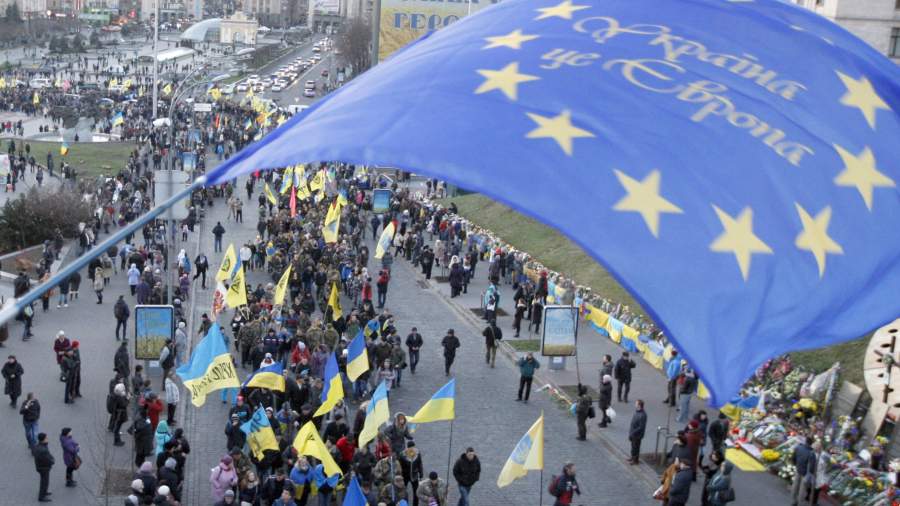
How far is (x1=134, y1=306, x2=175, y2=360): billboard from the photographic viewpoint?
2419cm

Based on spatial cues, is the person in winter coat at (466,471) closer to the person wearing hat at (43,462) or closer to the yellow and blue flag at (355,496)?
the yellow and blue flag at (355,496)

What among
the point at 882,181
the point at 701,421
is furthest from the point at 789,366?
the point at 882,181

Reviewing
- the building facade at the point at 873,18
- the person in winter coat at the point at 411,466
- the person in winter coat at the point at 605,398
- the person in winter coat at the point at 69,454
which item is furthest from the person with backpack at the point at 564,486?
the building facade at the point at 873,18

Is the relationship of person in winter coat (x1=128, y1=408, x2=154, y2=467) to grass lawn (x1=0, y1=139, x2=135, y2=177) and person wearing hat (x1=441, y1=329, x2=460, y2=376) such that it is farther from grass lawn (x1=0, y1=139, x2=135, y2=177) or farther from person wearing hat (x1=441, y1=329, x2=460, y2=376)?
grass lawn (x1=0, y1=139, x2=135, y2=177)

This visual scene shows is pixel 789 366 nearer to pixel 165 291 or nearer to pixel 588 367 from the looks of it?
pixel 588 367

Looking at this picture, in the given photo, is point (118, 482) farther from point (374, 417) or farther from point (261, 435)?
point (374, 417)

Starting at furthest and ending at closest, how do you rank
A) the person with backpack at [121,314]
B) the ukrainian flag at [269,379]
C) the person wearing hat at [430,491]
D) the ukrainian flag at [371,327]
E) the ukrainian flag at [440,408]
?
1. the person with backpack at [121,314]
2. the ukrainian flag at [371,327]
3. the ukrainian flag at [269,379]
4. the ukrainian flag at [440,408]
5. the person wearing hat at [430,491]

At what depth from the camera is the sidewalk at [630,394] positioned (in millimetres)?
20656

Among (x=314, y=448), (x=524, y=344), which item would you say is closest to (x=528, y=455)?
(x=314, y=448)

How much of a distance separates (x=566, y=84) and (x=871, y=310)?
2813mm

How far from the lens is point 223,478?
16953 mm

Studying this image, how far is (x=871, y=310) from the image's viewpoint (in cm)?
850

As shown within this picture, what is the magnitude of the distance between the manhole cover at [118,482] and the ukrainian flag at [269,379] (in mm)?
2569

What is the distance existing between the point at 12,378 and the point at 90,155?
45940mm
